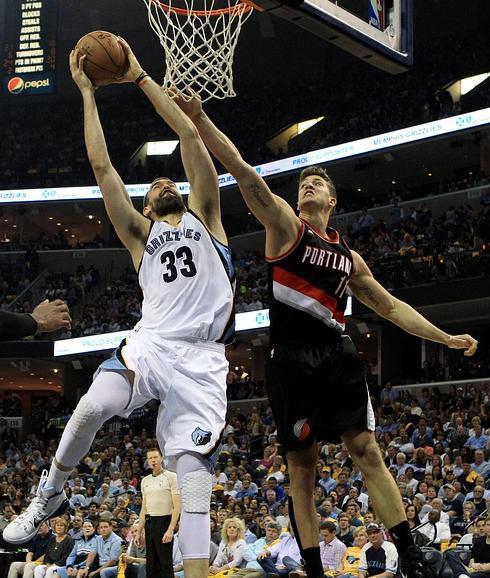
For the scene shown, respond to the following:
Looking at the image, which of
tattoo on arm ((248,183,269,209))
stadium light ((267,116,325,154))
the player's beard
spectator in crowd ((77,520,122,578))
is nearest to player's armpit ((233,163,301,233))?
tattoo on arm ((248,183,269,209))

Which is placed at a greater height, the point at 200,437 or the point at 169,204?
the point at 169,204

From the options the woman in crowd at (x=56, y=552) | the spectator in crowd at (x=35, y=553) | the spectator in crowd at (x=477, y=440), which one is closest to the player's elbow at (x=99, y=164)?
the woman in crowd at (x=56, y=552)

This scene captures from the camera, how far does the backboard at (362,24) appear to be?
6.29 meters

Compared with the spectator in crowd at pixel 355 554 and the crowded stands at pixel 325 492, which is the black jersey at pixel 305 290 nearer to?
the crowded stands at pixel 325 492

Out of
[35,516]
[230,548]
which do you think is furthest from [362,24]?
[230,548]

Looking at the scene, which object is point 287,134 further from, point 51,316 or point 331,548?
point 51,316


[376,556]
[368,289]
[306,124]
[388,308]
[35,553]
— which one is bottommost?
[35,553]

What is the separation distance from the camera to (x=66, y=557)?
44.6 feet

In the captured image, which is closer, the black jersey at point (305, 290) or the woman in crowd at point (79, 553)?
the black jersey at point (305, 290)

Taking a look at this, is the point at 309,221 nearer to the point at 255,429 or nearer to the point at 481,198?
the point at 255,429

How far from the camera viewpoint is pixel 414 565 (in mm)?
4676

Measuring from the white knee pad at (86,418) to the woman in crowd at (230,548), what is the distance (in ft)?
24.8

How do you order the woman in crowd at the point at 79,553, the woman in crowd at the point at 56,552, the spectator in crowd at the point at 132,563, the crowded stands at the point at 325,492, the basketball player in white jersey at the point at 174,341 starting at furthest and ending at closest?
the woman in crowd at the point at 56,552
the woman in crowd at the point at 79,553
the spectator in crowd at the point at 132,563
the crowded stands at the point at 325,492
the basketball player in white jersey at the point at 174,341

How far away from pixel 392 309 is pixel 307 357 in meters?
0.88
